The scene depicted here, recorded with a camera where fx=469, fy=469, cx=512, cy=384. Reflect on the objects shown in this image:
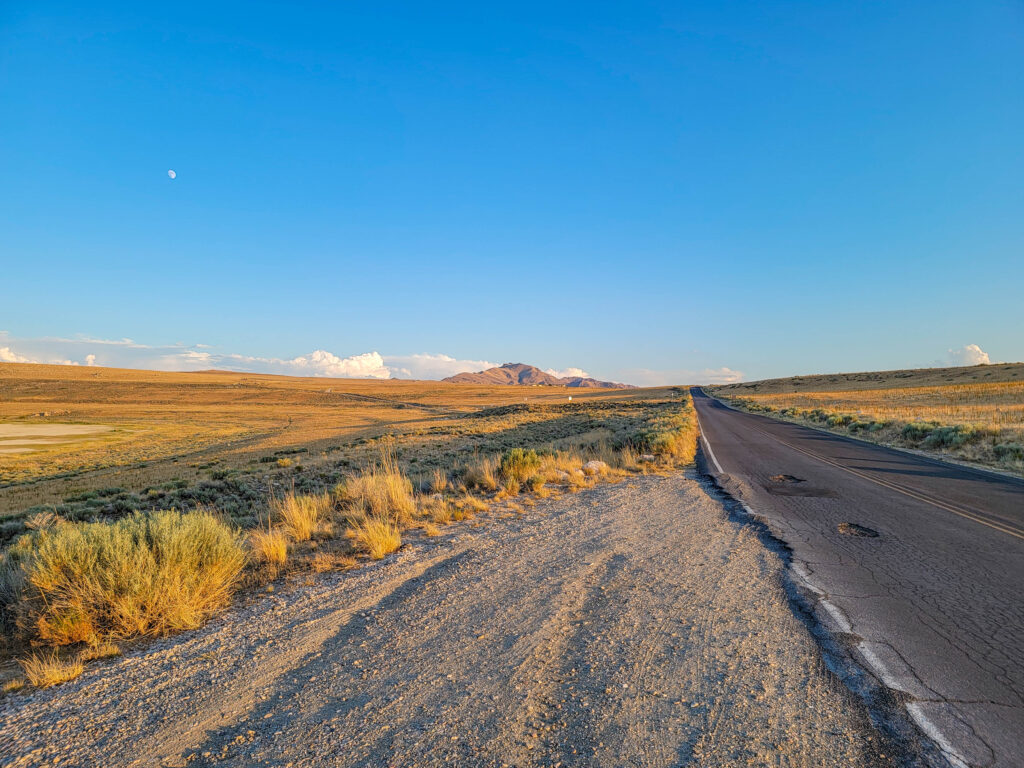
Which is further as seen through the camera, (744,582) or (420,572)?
(420,572)

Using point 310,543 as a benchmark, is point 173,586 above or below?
above

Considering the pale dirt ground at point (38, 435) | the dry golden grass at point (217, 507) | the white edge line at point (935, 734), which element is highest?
the white edge line at point (935, 734)

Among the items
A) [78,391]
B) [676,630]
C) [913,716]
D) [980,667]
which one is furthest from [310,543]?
[78,391]

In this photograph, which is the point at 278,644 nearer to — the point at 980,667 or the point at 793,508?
the point at 980,667

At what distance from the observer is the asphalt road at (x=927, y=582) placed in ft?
10.2

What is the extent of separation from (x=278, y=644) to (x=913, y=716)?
15.2ft

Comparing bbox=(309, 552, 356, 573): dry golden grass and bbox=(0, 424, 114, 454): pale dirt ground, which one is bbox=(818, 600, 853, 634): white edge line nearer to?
bbox=(309, 552, 356, 573): dry golden grass

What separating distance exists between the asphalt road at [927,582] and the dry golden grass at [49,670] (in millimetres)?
5804

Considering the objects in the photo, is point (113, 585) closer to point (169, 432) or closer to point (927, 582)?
point (927, 582)

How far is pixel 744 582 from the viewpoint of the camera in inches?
209

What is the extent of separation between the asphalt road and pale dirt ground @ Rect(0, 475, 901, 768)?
505mm

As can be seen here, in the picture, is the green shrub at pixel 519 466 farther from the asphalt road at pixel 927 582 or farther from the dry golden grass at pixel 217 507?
the asphalt road at pixel 927 582

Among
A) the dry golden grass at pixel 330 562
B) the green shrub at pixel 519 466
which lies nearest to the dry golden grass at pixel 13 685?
the dry golden grass at pixel 330 562

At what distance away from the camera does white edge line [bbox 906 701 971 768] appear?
260cm
